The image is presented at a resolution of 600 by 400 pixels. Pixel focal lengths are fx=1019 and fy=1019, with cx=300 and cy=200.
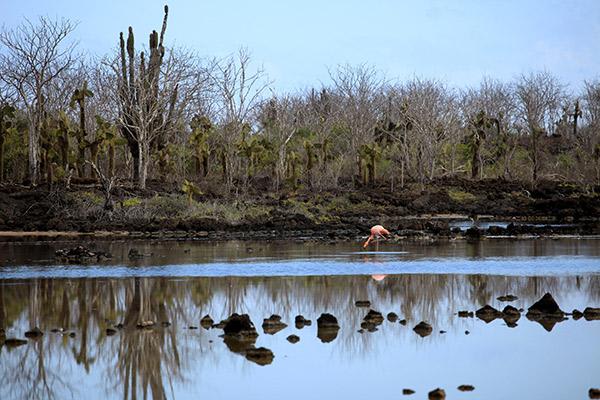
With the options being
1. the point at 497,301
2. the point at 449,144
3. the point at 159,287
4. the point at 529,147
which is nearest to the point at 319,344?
the point at 497,301

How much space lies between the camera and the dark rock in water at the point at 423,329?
14047 millimetres

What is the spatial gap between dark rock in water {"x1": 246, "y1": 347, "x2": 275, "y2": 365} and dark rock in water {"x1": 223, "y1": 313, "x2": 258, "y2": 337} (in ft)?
3.61

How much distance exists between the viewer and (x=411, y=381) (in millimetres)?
11203

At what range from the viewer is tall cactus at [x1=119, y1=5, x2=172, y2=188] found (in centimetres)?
4428

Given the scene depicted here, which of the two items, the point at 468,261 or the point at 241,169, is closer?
the point at 468,261

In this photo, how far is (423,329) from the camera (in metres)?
14.1

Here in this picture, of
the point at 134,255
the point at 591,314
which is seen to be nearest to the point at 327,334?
the point at 591,314

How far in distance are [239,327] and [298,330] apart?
3.76ft

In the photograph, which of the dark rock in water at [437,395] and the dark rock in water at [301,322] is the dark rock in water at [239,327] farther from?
the dark rock in water at [437,395]

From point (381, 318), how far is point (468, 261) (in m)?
10.4

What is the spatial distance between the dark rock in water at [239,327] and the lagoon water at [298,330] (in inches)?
7.5

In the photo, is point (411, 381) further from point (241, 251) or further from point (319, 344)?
point (241, 251)

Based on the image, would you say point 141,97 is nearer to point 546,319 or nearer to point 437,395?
point 546,319

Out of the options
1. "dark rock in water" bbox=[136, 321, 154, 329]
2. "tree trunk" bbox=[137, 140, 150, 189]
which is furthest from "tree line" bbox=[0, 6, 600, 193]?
"dark rock in water" bbox=[136, 321, 154, 329]
